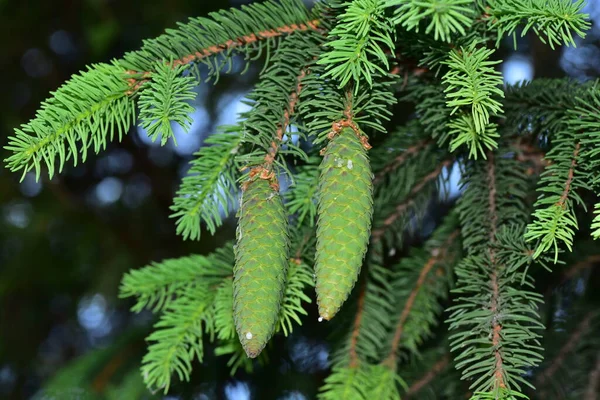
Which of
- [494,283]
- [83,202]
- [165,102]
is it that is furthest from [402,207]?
[83,202]

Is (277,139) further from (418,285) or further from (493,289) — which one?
(418,285)

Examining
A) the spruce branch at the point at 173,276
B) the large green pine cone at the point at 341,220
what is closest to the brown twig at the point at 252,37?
the large green pine cone at the point at 341,220

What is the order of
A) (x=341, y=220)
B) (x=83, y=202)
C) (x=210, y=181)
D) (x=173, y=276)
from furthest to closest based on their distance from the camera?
(x=83, y=202)
(x=173, y=276)
(x=210, y=181)
(x=341, y=220)

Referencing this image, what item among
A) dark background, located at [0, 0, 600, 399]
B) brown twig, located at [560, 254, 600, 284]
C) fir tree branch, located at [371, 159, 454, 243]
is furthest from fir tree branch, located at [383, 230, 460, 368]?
dark background, located at [0, 0, 600, 399]

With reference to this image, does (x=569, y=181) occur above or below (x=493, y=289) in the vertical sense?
above

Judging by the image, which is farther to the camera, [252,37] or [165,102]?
[252,37]

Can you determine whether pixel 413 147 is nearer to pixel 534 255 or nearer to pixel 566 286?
pixel 534 255

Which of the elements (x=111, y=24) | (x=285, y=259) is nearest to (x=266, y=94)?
(x=285, y=259)
